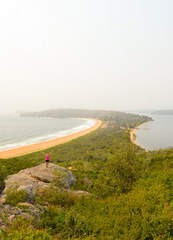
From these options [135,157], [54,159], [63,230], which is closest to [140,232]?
Result: [63,230]

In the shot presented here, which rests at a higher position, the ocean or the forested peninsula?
the forested peninsula

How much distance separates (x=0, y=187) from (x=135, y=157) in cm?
1246

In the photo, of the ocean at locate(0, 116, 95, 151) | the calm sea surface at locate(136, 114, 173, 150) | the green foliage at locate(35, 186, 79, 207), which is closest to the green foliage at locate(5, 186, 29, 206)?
the green foliage at locate(35, 186, 79, 207)

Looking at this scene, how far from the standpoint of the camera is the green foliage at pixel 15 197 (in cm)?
745

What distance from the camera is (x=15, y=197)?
25.8 feet

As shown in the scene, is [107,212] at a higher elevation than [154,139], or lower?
higher

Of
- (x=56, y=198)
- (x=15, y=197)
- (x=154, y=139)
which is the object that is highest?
(x=15, y=197)

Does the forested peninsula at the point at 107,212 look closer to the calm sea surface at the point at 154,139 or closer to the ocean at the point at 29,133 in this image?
the calm sea surface at the point at 154,139

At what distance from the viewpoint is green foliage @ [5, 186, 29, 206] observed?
24.4 ft

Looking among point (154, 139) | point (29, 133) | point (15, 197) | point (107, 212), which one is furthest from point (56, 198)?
point (29, 133)

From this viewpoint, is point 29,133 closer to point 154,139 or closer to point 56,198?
point 154,139

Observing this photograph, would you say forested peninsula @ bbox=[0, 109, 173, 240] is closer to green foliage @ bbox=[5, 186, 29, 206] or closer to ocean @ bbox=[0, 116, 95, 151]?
green foliage @ bbox=[5, 186, 29, 206]

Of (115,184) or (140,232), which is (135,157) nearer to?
(115,184)

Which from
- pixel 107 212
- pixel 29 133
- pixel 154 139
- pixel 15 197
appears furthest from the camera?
pixel 29 133
